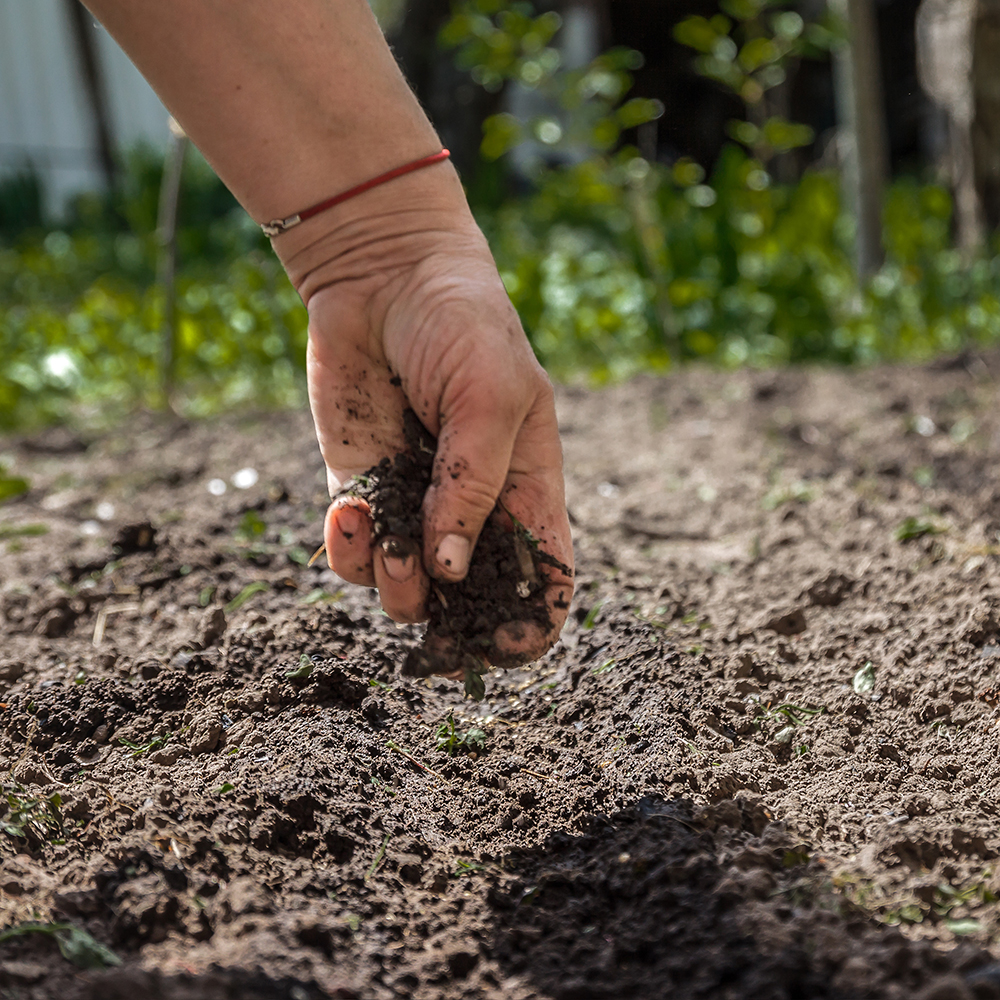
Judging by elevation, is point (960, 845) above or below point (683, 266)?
above

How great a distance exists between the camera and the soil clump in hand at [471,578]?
136 cm

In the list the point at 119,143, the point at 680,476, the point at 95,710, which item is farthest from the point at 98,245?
the point at 95,710

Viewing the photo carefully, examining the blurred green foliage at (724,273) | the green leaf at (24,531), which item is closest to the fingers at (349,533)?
the green leaf at (24,531)

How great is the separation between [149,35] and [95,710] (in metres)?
0.98

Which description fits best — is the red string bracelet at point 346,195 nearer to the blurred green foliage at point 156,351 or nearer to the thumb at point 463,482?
the thumb at point 463,482

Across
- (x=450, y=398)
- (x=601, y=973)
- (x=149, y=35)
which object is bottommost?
(x=601, y=973)

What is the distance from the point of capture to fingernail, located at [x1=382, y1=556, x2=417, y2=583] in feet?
4.36

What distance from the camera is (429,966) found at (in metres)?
1.08

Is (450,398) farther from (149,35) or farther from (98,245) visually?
(98,245)

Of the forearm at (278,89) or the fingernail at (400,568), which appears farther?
the fingernail at (400,568)

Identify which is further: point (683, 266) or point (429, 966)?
point (683, 266)

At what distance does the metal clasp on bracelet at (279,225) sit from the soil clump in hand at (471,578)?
0.99 feet

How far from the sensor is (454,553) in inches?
51.2

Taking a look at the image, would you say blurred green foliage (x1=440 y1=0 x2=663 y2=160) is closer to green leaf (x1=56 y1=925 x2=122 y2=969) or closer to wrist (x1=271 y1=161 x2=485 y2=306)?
wrist (x1=271 y1=161 x2=485 y2=306)
